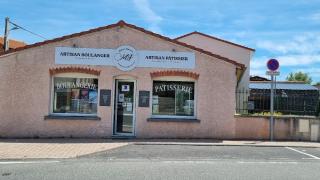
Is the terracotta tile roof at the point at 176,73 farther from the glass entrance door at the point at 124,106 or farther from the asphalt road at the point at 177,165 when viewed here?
the asphalt road at the point at 177,165

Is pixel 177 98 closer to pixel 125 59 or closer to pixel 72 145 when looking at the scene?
pixel 125 59

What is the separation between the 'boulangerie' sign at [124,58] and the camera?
53.0 feet

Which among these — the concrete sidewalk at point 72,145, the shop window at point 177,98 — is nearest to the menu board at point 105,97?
the concrete sidewalk at point 72,145

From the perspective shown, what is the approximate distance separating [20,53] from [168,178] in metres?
9.35

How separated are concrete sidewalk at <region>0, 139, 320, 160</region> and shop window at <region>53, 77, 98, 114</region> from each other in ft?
4.98

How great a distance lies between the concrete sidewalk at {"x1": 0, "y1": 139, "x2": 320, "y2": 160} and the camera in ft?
39.4

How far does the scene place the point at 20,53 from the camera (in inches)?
633

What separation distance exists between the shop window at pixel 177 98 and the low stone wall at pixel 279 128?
5.90ft

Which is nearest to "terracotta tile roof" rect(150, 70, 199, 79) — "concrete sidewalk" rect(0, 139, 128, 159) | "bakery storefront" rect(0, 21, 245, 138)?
"bakery storefront" rect(0, 21, 245, 138)

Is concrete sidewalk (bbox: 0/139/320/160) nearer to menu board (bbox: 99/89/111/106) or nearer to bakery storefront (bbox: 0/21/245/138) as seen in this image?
bakery storefront (bbox: 0/21/245/138)

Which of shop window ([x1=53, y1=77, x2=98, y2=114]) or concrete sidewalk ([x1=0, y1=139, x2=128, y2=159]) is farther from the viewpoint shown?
shop window ([x1=53, y1=77, x2=98, y2=114])

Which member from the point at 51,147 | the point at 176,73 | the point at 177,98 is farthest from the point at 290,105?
the point at 51,147

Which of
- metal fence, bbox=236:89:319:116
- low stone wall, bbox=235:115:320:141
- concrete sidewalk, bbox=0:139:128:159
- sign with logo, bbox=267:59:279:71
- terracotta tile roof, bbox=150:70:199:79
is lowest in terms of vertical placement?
concrete sidewalk, bbox=0:139:128:159

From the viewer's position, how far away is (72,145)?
13969 millimetres
